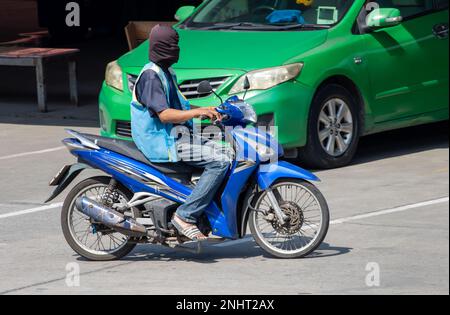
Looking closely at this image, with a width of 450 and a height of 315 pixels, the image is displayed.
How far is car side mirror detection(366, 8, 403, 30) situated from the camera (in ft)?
41.4

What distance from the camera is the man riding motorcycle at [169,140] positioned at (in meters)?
8.78

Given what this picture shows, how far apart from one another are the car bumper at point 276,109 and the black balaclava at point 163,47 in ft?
9.22

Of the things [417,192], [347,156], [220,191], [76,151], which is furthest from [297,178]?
[347,156]

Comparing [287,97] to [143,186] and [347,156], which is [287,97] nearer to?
[347,156]

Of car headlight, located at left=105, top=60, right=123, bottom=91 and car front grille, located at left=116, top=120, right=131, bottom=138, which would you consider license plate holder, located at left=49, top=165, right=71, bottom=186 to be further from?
car headlight, located at left=105, top=60, right=123, bottom=91

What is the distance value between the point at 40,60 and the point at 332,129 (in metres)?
5.29

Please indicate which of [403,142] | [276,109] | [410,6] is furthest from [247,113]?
[403,142]

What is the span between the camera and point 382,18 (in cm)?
1262

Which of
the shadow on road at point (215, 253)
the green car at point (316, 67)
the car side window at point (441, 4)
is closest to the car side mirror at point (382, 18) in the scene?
the green car at point (316, 67)

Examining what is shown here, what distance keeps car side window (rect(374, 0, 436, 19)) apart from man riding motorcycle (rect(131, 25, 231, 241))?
4741 millimetres

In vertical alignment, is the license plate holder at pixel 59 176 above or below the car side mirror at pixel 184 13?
below

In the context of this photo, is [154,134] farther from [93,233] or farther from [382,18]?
[382,18]

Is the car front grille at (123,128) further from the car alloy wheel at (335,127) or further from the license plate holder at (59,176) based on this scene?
the license plate holder at (59,176)

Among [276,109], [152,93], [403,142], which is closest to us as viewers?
[152,93]
